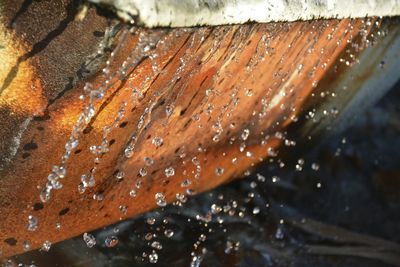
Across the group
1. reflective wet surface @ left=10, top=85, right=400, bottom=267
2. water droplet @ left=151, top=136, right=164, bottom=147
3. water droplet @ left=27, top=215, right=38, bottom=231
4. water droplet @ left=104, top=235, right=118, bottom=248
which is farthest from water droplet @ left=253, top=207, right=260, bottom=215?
water droplet @ left=27, top=215, right=38, bottom=231

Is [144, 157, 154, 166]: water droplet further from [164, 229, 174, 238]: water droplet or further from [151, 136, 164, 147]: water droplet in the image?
[164, 229, 174, 238]: water droplet

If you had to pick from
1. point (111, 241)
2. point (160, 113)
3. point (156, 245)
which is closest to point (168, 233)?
point (156, 245)

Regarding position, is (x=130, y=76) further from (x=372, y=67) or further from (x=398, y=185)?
(x=398, y=185)

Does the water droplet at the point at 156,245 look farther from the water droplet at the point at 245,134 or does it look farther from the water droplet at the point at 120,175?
the water droplet at the point at 120,175

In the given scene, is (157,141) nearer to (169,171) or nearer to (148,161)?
(148,161)

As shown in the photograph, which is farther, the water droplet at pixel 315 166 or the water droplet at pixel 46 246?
the water droplet at pixel 315 166

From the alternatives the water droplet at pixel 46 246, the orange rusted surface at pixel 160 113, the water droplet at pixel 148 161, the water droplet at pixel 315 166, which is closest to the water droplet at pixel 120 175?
the orange rusted surface at pixel 160 113
